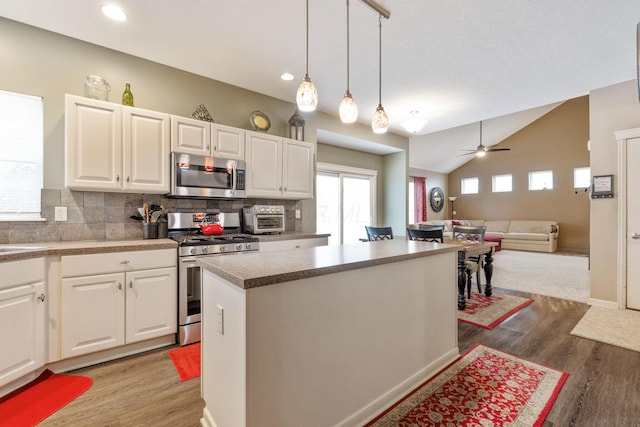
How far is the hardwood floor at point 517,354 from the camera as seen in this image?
1.65 m

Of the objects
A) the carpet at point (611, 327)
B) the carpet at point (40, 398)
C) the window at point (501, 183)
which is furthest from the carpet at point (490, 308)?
the window at point (501, 183)

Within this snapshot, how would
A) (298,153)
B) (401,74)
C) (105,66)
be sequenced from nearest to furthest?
(105,66), (401,74), (298,153)

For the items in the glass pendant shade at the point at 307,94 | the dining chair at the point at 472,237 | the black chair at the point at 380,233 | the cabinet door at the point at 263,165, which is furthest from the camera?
the black chair at the point at 380,233

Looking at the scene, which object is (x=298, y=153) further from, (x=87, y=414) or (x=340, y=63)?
(x=87, y=414)

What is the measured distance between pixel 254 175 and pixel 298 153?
707 millimetres

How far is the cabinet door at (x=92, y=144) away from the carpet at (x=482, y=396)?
2.77 metres

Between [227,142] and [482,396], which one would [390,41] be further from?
[482,396]

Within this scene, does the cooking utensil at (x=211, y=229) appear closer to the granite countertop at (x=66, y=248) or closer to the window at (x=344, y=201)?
the granite countertop at (x=66, y=248)

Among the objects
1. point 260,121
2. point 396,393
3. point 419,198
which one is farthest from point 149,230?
point 419,198

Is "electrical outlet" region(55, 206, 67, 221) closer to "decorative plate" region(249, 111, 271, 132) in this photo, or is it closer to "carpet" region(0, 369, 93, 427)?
"carpet" region(0, 369, 93, 427)

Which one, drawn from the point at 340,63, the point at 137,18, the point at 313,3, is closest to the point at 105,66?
the point at 137,18

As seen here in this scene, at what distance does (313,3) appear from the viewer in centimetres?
210

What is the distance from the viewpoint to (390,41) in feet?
8.40

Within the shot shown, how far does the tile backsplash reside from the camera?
2355 millimetres
